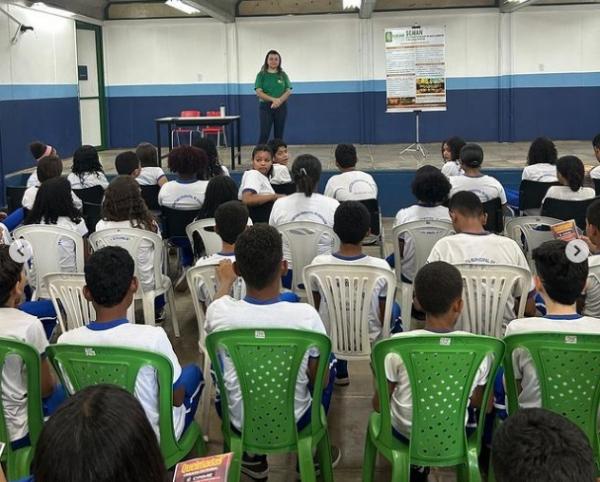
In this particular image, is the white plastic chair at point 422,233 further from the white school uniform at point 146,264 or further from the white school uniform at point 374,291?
the white school uniform at point 146,264

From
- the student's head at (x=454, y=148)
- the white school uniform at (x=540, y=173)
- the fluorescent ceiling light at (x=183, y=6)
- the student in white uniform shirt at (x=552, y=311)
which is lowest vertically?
the student in white uniform shirt at (x=552, y=311)

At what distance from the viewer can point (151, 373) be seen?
7.30 ft

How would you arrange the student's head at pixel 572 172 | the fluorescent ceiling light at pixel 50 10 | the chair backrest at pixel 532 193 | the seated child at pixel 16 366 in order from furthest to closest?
the fluorescent ceiling light at pixel 50 10
the chair backrest at pixel 532 193
the student's head at pixel 572 172
the seated child at pixel 16 366

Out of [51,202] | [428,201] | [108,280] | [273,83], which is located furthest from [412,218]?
[273,83]

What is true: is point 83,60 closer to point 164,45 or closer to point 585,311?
point 164,45

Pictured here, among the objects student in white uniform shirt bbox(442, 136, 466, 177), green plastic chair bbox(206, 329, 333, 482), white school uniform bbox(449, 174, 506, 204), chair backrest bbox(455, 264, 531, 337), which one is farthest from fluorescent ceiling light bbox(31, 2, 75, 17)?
green plastic chair bbox(206, 329, 333, 482)

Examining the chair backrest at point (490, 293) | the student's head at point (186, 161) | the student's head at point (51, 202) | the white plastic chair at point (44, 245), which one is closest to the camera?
the chair backrest at point (490, 293)

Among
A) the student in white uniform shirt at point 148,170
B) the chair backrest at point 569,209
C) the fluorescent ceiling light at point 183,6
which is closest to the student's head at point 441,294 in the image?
the chair backrest at point 569,209

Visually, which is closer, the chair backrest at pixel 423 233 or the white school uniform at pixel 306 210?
the chair backrest at pixel 423 233

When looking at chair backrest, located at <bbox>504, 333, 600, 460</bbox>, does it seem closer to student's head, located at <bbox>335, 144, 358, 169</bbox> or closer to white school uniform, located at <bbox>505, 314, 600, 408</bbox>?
white school uniform, located at <bbox>505, 314, 600, 408</bbox>

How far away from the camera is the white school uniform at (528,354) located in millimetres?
2250

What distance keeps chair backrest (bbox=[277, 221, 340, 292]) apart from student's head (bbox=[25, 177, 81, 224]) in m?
1.36

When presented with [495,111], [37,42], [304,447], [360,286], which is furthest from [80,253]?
[495,111]

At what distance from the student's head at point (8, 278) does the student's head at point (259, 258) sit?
82 centimetres
